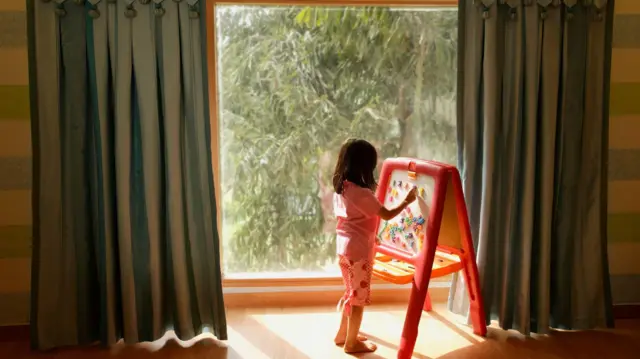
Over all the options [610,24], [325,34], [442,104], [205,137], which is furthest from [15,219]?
[610,24]

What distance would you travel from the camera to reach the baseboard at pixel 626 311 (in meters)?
2.97

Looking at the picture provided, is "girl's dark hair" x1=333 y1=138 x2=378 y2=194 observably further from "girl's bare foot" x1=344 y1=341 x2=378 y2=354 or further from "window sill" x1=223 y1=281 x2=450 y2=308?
"window sill" x1=223 y1=281 x2=450 y2=308

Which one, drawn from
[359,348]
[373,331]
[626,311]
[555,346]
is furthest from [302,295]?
[626,311]

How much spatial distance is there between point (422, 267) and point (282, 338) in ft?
2.60

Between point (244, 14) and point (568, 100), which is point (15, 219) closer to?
point (244, 14)

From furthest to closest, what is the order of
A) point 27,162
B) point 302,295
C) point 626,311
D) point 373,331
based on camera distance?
1. point 302,295
2. point 626,311
3. point 373,331
4. point 27,162

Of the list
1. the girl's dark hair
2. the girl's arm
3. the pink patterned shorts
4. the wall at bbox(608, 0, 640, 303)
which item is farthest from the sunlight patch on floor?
the wall at bbox(608, 0, 640, 303)

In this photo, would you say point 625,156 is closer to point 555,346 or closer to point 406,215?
point 555,346


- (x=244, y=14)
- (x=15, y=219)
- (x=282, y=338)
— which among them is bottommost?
(x=282, y=338)

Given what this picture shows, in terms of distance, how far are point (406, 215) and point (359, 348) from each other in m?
0.64

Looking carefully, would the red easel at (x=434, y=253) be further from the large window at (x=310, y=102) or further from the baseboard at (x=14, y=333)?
the baseboard at (x=14, y=333)

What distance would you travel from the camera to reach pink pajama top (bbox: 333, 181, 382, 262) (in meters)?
2.41

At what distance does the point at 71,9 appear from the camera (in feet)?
8.04

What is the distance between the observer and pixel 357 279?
8.14 feet
